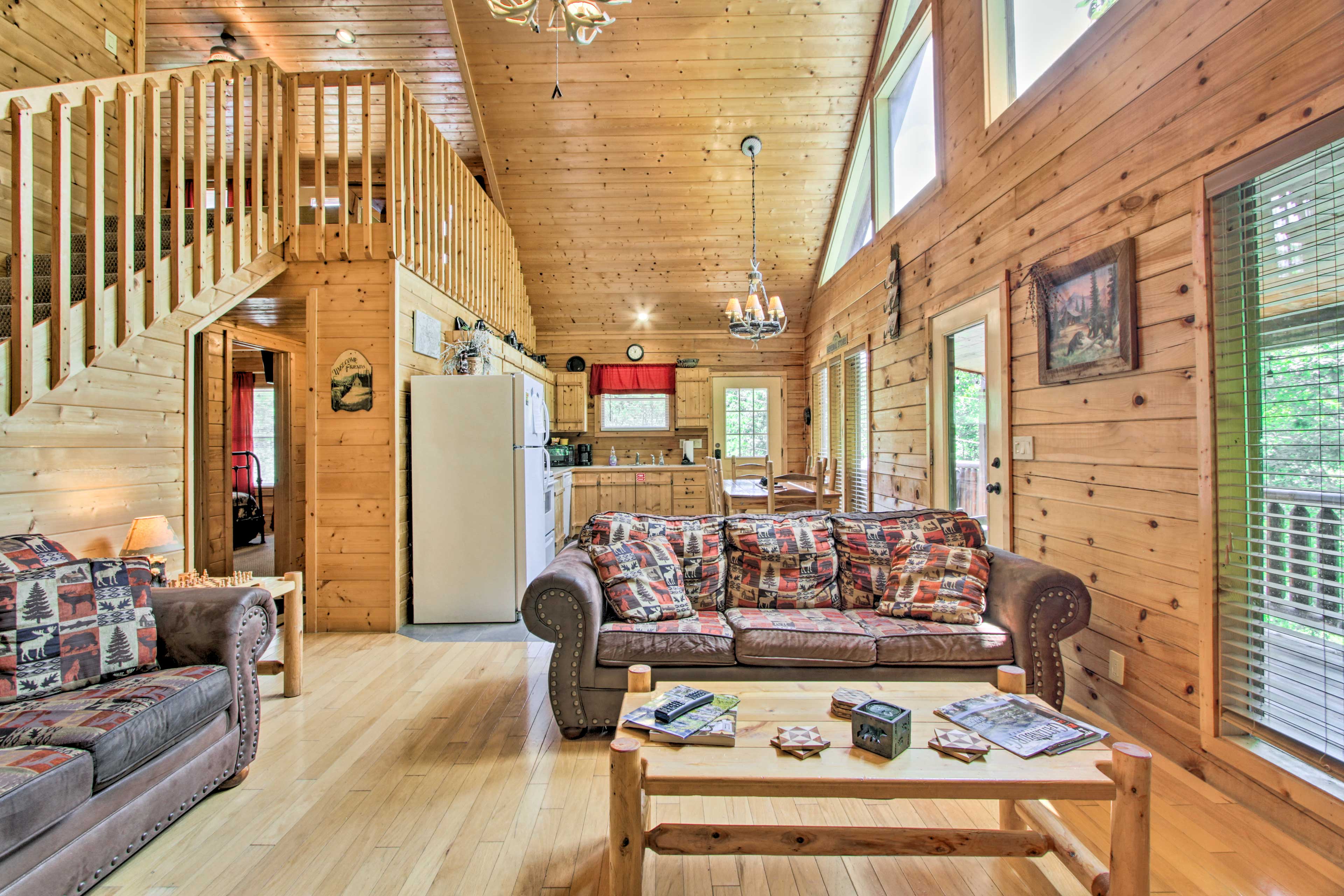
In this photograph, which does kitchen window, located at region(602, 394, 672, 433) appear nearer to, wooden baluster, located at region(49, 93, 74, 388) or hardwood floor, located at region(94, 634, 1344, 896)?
hardwood floor, located at region(94, 634, 1344, 896)

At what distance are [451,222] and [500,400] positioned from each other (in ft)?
5.69

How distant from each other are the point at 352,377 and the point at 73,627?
89.0 inches

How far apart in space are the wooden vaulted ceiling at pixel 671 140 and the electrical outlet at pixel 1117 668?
4957 millimetres

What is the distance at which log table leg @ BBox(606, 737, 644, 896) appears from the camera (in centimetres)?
144

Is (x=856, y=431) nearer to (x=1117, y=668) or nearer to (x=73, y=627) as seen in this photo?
(x=1117, y=668)

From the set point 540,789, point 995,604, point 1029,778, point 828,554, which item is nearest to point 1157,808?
point 995,604

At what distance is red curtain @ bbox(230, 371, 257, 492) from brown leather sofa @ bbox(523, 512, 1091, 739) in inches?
294

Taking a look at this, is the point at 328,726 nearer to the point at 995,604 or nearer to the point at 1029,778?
the point at 1029,778

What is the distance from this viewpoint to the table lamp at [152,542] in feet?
9.15

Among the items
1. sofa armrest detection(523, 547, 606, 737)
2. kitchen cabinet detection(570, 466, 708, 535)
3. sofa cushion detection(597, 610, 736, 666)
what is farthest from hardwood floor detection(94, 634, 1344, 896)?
kitchen cabinet detection(570, 466, 708, 535)

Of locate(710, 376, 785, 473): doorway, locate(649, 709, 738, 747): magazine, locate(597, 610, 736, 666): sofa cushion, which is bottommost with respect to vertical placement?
locate(597, 610, 736, 666): sofa cushion

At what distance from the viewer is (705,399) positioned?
7727 mm

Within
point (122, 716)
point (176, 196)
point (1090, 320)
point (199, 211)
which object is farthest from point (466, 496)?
point (1090, 320)

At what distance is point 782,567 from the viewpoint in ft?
9.59
